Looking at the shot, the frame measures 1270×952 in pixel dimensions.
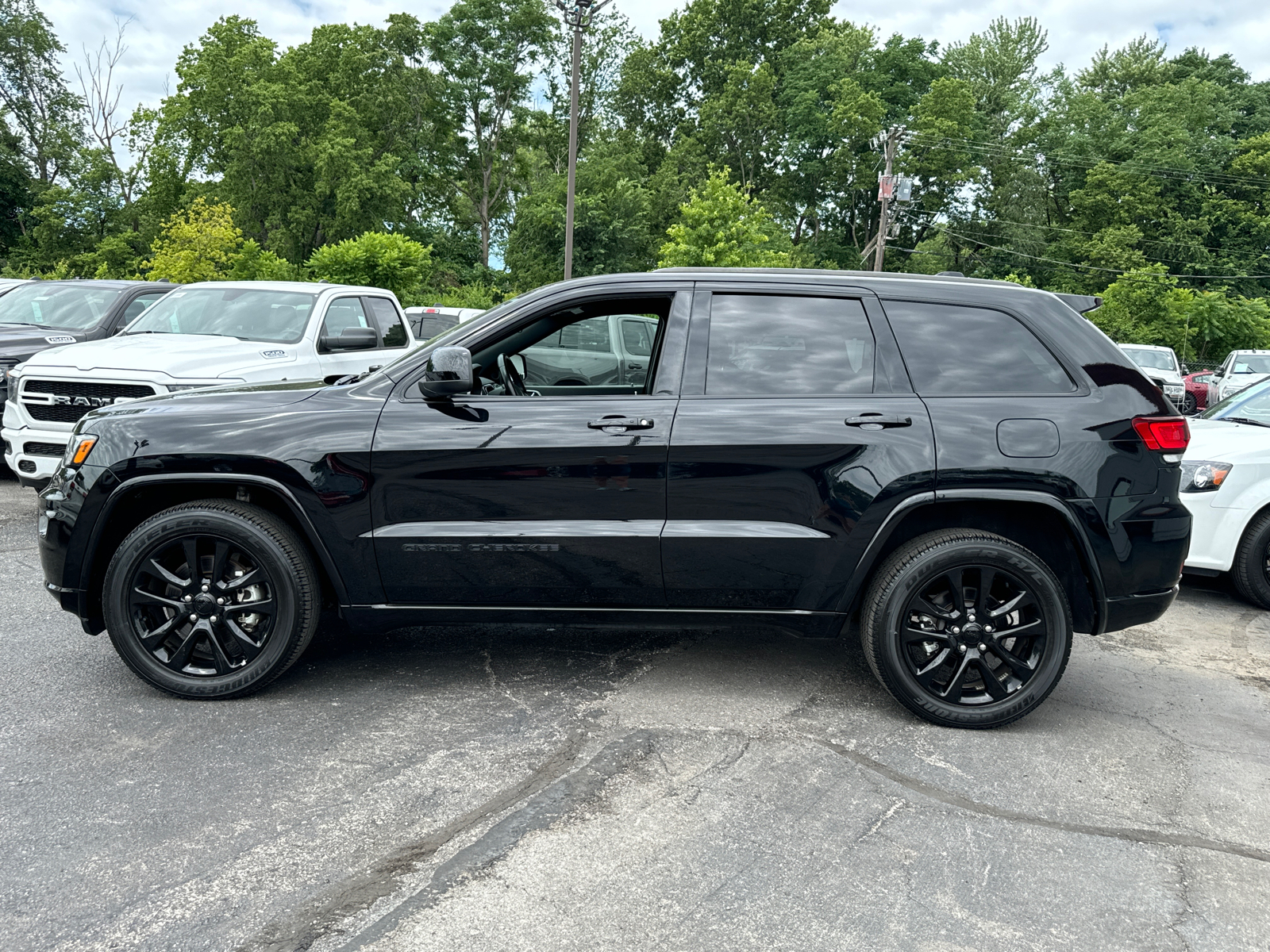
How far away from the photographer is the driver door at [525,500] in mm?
4125

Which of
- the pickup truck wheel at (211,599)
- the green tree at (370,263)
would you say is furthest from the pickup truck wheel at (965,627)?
the green tree at (370,263)

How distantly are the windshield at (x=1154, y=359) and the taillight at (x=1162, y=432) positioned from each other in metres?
21.1

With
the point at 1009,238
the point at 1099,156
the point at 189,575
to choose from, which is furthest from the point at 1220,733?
the point at 1099,156

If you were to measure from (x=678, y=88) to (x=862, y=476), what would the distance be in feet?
221

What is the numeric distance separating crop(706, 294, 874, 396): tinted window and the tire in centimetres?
387

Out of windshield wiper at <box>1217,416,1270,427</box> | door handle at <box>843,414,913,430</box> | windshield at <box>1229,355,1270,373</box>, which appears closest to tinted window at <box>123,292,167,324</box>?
door handle at <box>843,414,913,430</box>

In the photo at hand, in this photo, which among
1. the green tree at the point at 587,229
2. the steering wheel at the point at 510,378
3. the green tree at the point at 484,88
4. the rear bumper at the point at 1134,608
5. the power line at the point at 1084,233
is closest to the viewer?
the rear bumper at the point at 1134,608

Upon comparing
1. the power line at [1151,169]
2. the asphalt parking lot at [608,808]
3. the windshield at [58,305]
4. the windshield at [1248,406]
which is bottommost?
the asphalt parking lot at [608,808]

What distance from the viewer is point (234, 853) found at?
10.0ft

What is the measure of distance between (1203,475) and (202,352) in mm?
7292

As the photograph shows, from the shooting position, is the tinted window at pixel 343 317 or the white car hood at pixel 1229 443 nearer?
the white car hood at pixel 1229 443

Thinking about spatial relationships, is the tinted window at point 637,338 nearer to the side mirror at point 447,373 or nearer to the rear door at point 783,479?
the rear door at point 783,479

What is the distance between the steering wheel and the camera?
4.63 meters

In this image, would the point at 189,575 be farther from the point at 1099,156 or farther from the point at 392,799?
the point at 1099,156
